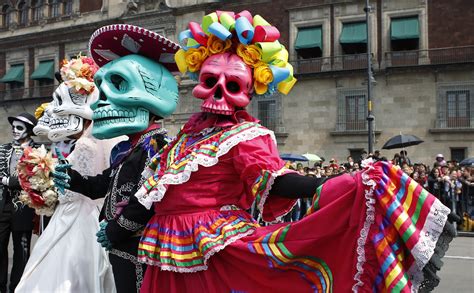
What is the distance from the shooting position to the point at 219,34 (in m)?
2.65

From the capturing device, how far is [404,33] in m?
21.0

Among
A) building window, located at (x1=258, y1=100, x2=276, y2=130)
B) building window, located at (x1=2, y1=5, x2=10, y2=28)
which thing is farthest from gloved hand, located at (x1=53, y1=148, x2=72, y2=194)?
building window, located at (x1=2, y1=5, x2=10, y2=28)

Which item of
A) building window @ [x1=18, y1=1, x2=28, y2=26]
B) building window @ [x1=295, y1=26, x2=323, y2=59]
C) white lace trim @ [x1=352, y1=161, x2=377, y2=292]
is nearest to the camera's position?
white lace trim @ [x1=352, y1=161, x2=377, y2=292]

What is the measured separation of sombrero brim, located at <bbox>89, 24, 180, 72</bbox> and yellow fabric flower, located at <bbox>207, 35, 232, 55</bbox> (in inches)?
23.5

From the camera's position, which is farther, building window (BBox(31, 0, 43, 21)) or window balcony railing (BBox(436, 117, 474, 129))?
building window (BBox(31, 0, 43, 21))

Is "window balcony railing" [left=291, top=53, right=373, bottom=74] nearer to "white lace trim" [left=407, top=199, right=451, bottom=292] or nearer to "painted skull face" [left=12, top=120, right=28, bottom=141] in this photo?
"painted skull face" [left=12, top=120, right=28, bottom=141]

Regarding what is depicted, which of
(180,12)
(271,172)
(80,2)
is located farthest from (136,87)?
(80,2)

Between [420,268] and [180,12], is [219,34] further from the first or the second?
[180,12]

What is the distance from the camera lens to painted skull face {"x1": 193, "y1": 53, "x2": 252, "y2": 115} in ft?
8.57

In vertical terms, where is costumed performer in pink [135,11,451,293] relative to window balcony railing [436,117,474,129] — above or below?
below

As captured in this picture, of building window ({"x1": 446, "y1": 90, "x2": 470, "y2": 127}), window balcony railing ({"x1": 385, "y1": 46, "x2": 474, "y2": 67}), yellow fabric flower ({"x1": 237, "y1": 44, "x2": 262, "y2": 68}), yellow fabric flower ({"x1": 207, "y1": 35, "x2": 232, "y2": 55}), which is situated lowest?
yellow fabric flower ({"x1": 237, "y1": 44, "x2": 262, "y2": 68})

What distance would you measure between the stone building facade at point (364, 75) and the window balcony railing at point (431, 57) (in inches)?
1.5

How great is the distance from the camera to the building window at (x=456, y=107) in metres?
20.0

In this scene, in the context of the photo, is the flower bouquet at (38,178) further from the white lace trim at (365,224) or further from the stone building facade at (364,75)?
the stone building facade at (364,75)
